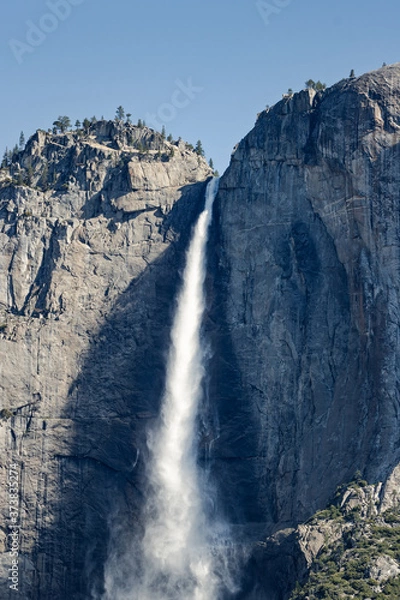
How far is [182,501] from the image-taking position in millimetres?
101812

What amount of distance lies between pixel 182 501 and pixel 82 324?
44.7 ft

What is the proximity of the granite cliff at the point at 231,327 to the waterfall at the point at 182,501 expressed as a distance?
0.91 meters

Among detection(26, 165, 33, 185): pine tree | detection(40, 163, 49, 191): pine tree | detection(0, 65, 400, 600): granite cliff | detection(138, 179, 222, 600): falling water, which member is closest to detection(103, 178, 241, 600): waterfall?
detection(138, 179, 222, 600): falling water

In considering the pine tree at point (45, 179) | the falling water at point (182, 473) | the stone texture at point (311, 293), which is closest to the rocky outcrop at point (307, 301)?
the stone texture at point (311, 293)

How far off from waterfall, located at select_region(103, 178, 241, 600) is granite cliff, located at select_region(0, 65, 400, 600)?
907mm

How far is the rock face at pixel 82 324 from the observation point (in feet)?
331

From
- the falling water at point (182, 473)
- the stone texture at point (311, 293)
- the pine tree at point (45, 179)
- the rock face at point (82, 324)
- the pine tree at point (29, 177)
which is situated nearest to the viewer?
the stone texture at point (311, 293)

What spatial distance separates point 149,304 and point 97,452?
1103 cm

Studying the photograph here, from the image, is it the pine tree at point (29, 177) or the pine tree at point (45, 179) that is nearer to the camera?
the pine tree at point (45, 179)

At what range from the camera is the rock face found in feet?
331

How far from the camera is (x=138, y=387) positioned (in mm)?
104312

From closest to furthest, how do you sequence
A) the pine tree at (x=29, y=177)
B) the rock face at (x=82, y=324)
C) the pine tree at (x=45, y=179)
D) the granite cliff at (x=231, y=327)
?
the granite cliff at (x=231, y=327)
the rock face at (x=82, y=324)
the pine tree at (x=45, y=179)
the pine tree at (x=29, y=177)

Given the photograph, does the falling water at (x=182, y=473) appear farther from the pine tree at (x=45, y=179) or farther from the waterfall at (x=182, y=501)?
the pine tree at (x=45, y=179)

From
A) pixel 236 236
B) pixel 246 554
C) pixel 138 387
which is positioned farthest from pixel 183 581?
pixel 236 236
